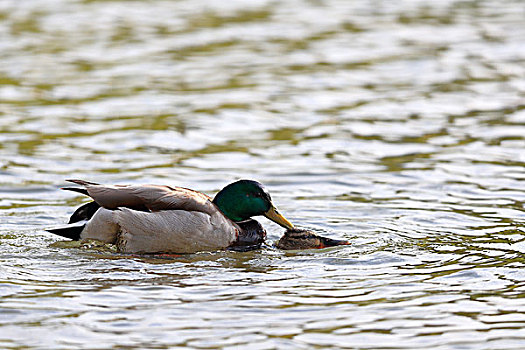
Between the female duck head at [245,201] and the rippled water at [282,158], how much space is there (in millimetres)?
493

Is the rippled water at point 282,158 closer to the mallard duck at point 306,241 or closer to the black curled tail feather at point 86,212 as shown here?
the mallard duck at point 306,241

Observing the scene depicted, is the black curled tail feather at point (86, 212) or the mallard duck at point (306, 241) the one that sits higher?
the black curled tail feather at point (86, 212)

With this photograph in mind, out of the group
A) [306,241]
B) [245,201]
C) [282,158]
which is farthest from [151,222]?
[282,158]

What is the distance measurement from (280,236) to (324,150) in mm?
3280

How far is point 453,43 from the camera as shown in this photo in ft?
62.3

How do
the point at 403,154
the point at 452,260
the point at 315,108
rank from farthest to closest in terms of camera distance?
the point at 315,108 → the point at 403,154 → the point at 452,260

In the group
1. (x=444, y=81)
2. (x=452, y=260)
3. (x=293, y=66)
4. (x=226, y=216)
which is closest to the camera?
(x=452, y=260)

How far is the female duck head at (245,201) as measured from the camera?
31.4 feet

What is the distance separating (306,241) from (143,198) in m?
1.49

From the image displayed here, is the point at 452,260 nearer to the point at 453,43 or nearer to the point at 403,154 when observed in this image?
the point at 403,154

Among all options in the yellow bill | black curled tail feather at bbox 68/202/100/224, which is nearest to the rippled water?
black curled tail feather at bbox 68/202/100/224

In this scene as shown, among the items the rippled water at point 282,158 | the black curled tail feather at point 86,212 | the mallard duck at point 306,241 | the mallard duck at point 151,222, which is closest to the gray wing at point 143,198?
the mallard duck at point 151,222

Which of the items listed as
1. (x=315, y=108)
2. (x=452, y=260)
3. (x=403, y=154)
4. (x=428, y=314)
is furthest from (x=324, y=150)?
(x=428, y=314)

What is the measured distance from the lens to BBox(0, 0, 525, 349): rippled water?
24.0ft
